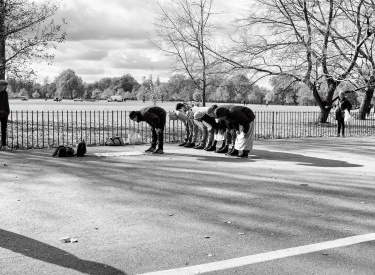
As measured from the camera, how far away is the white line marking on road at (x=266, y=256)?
14.6ft

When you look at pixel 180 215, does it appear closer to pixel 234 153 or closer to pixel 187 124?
pixel 234 153

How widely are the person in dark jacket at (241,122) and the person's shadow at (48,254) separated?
7.69 metres

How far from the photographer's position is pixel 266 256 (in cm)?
485

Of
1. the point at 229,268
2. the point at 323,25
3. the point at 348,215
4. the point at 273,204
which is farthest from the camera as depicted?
the point at 323,25

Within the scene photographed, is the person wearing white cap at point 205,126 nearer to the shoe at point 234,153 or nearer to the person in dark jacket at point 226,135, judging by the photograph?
the person in dark jacket at point 226,135

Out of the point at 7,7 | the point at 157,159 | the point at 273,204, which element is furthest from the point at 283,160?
the point at 7,7

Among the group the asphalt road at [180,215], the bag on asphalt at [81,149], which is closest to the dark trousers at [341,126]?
the asphalt road at [180,215]

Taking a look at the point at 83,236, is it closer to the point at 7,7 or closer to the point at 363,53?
the point at 7,7

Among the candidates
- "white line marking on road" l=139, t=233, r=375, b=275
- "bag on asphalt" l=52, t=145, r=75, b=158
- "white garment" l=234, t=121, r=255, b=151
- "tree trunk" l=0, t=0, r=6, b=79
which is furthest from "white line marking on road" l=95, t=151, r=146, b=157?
"tree trunk" l=0, t=0, r=6, b=79

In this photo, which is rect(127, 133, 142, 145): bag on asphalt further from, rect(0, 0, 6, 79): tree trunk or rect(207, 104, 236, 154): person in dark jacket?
rect(0, 0, 6, 79): tree trunk

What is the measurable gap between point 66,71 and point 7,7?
15383cm

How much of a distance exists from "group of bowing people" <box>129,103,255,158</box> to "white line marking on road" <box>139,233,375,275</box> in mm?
7159

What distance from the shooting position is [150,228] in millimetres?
5855

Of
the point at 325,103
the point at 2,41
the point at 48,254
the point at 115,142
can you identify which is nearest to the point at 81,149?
the point at 115,142
